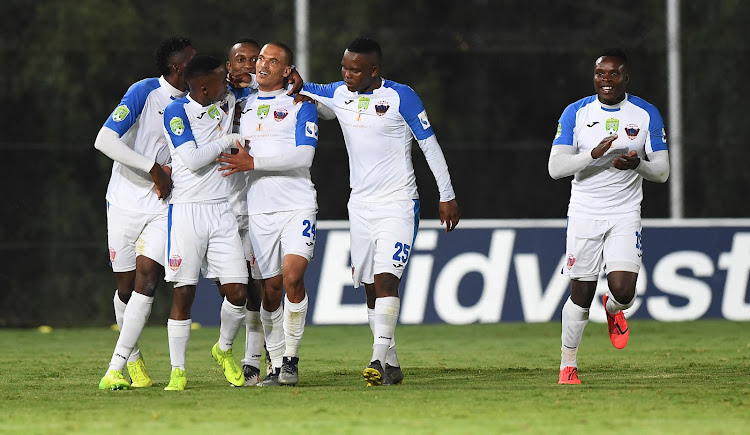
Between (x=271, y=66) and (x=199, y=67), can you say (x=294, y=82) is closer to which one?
(x=271, y=66)

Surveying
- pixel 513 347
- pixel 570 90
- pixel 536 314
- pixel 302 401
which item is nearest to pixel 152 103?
pixel 302 401

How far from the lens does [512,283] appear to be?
14.4 m

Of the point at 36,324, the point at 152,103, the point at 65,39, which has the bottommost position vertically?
the point at 36,324

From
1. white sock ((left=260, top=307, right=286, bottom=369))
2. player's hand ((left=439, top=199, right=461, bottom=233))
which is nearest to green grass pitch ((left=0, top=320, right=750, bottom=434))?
white sock ((left=260, top=307, right=286, bottom=369))

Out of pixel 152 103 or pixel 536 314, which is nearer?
pixel 152 103

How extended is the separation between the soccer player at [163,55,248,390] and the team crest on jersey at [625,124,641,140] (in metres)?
2.62

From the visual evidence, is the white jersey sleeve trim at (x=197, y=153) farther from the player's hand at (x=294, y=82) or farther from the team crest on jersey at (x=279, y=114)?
the player's hand at (x=294, y=82)

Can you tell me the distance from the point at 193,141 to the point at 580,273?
271 cm

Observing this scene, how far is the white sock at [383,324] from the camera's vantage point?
27.5 ft

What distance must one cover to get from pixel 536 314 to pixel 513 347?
239cm

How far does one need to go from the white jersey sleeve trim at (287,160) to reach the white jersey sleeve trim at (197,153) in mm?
285

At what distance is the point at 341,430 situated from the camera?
20.5 feet

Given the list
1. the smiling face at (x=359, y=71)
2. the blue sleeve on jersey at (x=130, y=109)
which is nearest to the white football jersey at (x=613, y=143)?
the smiling face at (x=359, y=71)

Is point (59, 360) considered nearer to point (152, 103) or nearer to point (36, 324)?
point (152, 103)
